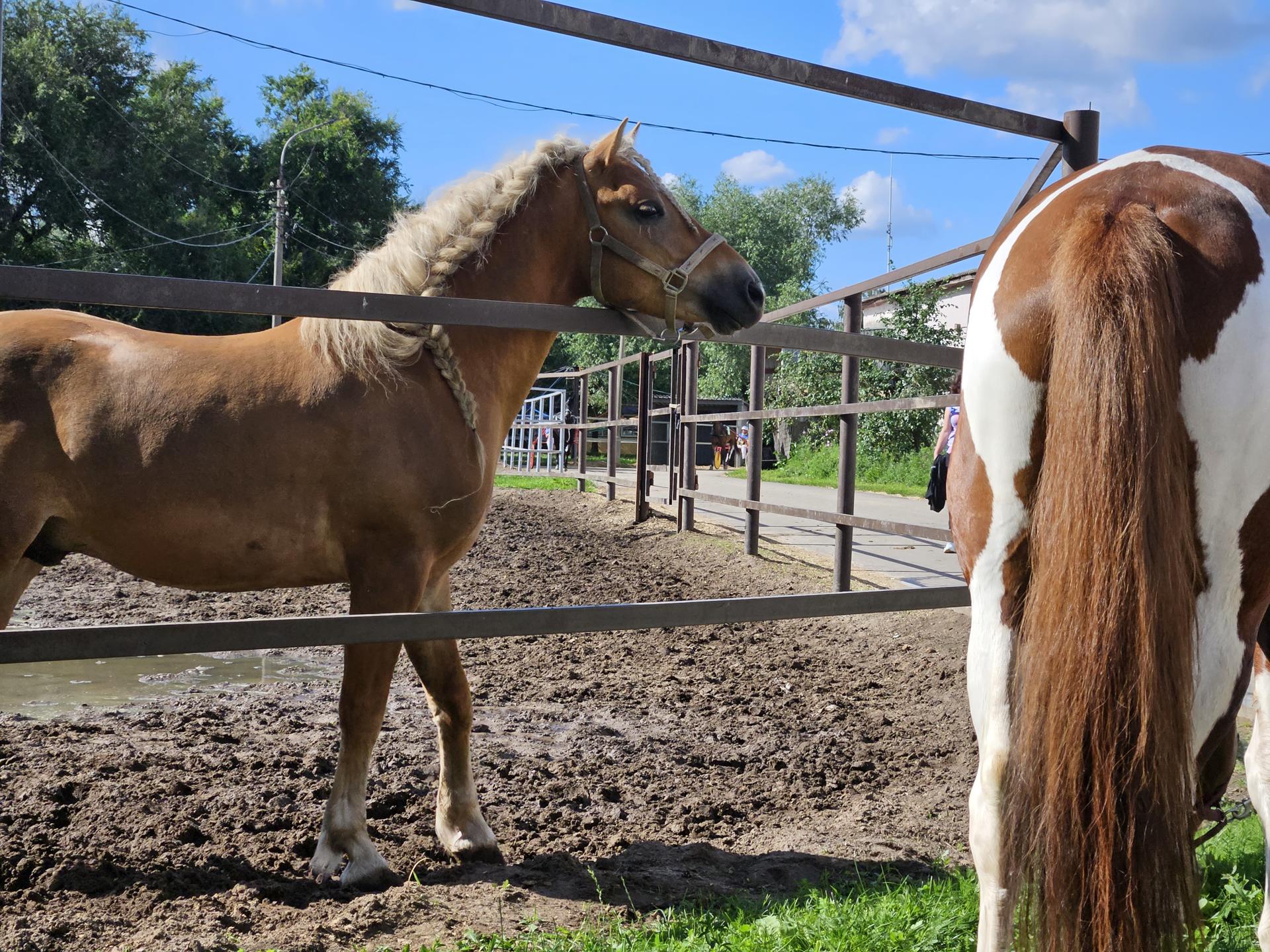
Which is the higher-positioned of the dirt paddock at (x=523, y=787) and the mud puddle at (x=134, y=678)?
the dirt paddock at (x=523, y=787)

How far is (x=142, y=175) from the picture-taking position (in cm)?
2744

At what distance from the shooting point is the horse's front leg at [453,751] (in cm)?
268

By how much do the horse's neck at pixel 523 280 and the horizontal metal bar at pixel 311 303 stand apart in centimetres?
52

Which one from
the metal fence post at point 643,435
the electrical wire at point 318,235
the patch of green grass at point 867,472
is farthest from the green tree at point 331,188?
the metal fence post at point 643,435

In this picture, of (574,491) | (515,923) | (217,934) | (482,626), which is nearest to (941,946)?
(515,923)

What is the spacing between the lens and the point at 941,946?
2.05 meters

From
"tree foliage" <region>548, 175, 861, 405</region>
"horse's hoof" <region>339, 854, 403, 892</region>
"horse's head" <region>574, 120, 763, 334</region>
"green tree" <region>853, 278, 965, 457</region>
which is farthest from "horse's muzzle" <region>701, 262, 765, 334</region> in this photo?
"tree foliage" <region>548, 175, 861, 405</region>

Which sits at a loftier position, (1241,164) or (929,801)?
(1241,164)

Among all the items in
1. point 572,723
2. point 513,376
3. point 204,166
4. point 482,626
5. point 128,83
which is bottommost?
point 572,723

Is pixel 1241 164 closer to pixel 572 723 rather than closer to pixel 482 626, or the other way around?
pixel 482 626

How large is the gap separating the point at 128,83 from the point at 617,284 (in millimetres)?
31882

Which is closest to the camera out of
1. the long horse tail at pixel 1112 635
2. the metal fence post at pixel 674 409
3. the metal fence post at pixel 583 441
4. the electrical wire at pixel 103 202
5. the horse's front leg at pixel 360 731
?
the long horse tail at pixel 1112 635

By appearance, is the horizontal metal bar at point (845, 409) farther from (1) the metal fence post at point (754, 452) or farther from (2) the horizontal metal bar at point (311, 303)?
(2) the horizontal metal bar at point (311, 303)

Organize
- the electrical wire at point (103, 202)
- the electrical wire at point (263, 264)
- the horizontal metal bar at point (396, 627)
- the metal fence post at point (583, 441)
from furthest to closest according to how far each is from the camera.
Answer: the electrical wire at point (263, 264)
the electrical wire at point (103, 202)
the metal fence post at point (583, 441)
the horizontal metal bar at point (396, 627)
